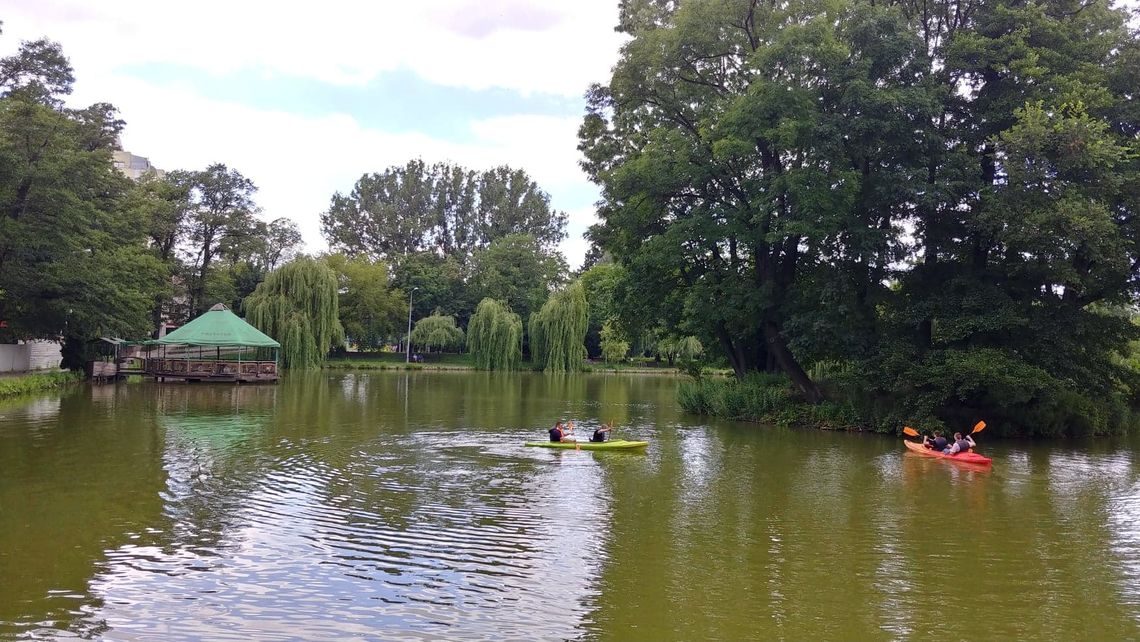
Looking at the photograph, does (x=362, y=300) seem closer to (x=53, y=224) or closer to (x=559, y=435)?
(x=53, y=224)

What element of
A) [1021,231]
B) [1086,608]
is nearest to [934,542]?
[1086,608]

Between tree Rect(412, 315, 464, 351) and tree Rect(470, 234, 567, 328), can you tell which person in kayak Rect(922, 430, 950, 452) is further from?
tree Rect(412, 315, 464, 351)

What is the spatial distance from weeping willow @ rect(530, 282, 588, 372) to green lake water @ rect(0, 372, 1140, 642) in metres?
36.5

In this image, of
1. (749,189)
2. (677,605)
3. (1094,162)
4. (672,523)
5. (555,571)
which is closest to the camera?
(677,605)

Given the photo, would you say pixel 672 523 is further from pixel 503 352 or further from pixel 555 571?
pixel 503 352

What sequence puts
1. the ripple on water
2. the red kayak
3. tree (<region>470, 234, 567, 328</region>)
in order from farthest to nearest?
tree (<region>470, 234, 567, 328</region>) → the red kayak → the ripple on water

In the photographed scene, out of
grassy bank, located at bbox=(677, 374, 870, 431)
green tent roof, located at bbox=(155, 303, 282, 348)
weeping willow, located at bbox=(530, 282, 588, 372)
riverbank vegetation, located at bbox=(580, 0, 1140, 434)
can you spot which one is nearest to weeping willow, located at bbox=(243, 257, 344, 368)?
green tent roof, located at bbox=(155, 303, 282, 348)

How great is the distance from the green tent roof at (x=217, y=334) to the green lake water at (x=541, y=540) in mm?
17073

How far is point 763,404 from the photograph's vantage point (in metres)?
24.5

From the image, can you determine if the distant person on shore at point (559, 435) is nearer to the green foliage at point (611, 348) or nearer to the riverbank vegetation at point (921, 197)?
the riverbank vegetation at point (921, 197)

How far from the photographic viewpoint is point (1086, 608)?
7340 millimetres

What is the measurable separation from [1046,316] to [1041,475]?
22.8 ft

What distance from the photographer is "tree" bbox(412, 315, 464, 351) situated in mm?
62156

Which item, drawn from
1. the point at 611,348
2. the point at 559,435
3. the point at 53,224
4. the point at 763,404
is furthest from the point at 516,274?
the point at 559,435
